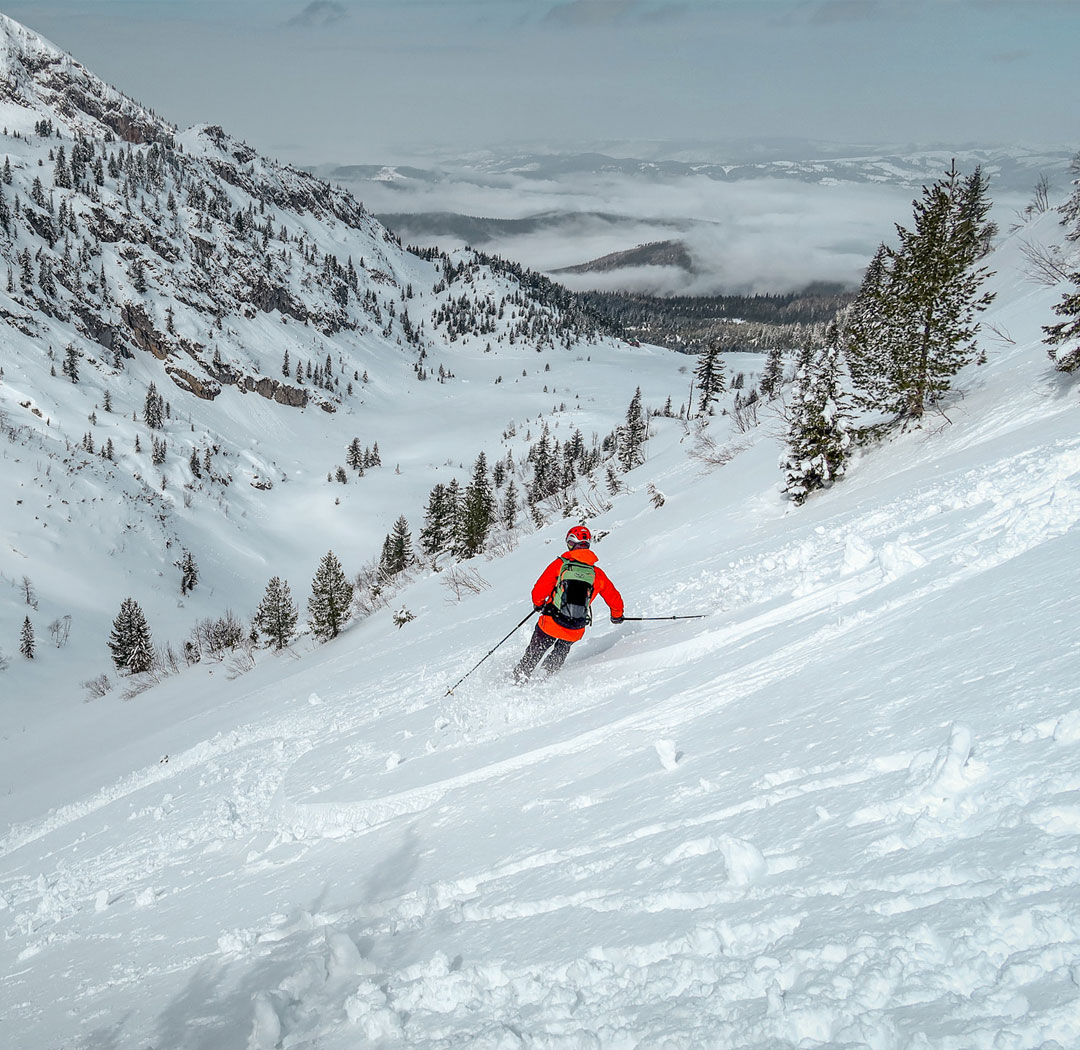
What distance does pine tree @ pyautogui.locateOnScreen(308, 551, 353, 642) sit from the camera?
82.8ft

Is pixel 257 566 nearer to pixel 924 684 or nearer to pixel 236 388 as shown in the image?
pixel 236 388

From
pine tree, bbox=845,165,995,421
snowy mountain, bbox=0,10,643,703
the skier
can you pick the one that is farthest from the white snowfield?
snowy mountain, bbox=0,10,643,703

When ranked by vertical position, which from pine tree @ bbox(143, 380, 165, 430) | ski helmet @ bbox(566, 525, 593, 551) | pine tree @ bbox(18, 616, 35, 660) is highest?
pine tree @ bbox(143, 380, 165, 430)

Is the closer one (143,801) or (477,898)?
(477,898)

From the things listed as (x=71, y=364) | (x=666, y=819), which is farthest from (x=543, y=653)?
(x=71, y=364)

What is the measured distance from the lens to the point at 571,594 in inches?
332

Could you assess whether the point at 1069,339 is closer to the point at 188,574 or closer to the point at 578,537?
the point at 578,537

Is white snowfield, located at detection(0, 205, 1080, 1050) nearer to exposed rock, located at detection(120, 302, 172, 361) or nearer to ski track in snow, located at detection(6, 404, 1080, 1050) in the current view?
ski track in snow, located at detection(6, 404, 1080, 1050)

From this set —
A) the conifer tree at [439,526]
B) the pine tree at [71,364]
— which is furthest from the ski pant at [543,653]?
the pine tree at [71,364]

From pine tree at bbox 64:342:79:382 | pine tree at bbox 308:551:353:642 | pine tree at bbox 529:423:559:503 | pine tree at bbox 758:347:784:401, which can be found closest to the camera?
pine tree at bbox 308:551:353:642

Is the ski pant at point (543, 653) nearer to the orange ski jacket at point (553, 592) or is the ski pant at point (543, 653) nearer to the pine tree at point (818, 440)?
the orange ski jacket at point (553, 592)

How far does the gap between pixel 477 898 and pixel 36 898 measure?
6286mm

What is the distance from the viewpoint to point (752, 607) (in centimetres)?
848

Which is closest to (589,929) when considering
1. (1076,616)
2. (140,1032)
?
(140,1032)
